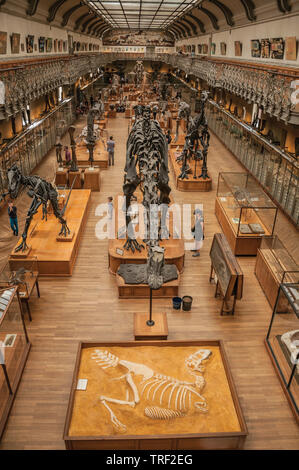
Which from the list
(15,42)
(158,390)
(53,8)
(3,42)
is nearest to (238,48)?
(53,8)

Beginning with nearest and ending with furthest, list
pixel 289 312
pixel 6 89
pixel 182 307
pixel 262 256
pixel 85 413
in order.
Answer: pixel 85 413 → pixel 289 312 → pixel 182 307 → pixel 262 256 → pixel 6 89

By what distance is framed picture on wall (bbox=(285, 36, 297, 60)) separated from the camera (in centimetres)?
1406

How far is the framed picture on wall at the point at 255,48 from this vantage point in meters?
18.5

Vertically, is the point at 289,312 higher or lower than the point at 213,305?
higher

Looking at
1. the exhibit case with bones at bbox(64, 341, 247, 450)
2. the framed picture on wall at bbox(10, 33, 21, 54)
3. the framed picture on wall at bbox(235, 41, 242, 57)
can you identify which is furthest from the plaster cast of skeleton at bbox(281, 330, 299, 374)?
the framed picture on wall at bbox(235, 41, 242, 57)

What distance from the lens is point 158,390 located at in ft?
19.5

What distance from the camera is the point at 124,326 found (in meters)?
7.76

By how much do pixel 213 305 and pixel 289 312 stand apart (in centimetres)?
222

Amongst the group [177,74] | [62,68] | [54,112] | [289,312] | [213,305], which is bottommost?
[213,305]

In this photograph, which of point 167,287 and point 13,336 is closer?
point 13,336

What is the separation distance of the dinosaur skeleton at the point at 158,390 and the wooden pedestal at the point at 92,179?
968cm

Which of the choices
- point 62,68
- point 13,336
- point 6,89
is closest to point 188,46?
point 62,68

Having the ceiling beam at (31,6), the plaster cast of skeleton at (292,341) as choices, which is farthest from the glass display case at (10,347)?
the ceiling beam at (31,6)
